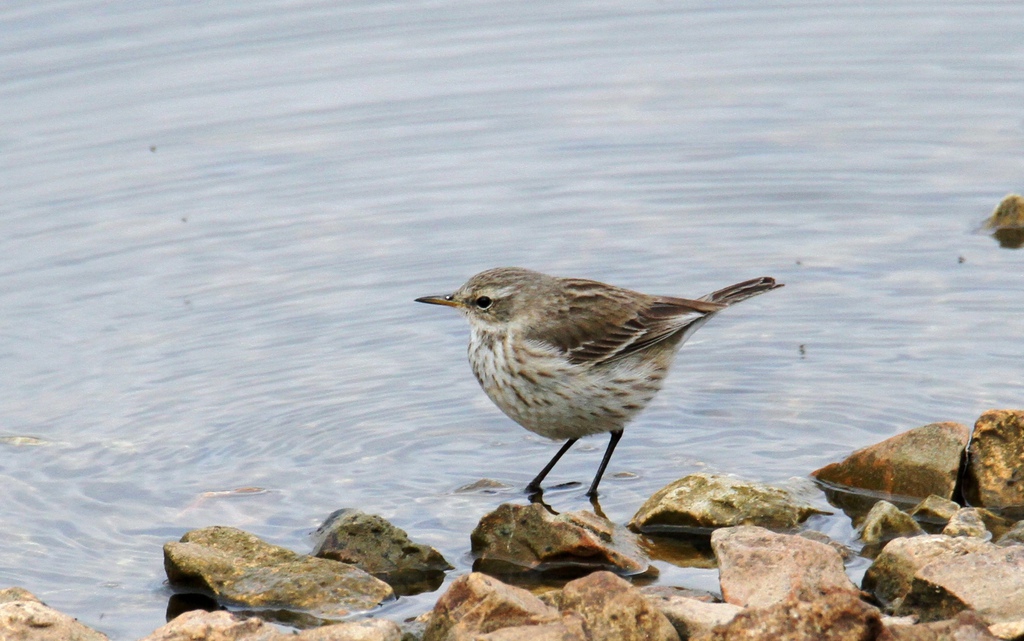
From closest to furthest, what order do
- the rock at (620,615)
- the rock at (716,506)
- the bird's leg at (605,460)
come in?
1. the rock at (620,615)
2. the rock at (716,506)
3. the bird's leg at (605,460)

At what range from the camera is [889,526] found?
7188 millimetres

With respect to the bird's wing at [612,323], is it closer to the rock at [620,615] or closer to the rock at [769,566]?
the rock at [769,566]

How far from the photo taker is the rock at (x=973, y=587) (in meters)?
5.75

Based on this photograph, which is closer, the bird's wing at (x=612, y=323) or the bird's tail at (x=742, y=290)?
the bird's wing at (x=612, y=323)

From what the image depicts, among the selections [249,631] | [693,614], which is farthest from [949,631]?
[249,631]

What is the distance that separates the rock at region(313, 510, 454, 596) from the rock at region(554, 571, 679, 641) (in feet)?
5.01

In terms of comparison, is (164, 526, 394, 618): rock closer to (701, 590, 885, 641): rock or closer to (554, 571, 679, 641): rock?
(554, 571, 679, 641): rock

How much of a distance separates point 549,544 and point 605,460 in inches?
57.2

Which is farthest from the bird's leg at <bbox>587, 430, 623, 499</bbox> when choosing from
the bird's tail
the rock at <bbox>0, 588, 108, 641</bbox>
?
the rock at <bbox>0, 588, 108, 641</bbox>

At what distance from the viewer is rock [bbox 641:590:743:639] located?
5.79 metres

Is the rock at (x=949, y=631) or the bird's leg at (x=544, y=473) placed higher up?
the rock at (x=949, y=631)

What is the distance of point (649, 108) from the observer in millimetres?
15125

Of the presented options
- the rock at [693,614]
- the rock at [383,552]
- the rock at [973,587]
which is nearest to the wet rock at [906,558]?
the rock at [973,587]

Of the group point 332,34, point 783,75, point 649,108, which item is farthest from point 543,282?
point 332,34
